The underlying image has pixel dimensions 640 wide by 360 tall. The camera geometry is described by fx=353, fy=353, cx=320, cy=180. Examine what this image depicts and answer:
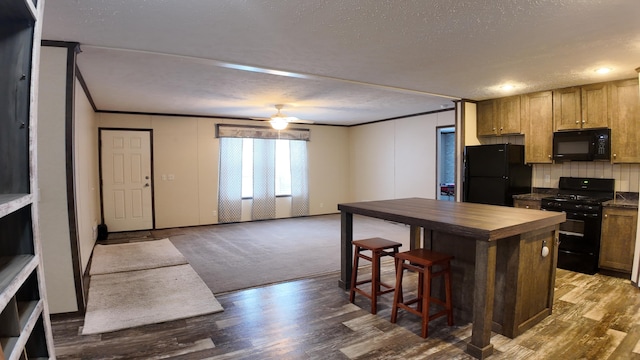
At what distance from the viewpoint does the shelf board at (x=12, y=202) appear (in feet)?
2.55

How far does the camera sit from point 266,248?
5434mm

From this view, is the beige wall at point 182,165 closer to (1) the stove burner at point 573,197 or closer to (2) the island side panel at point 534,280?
(1) the stove burner at point 573,197

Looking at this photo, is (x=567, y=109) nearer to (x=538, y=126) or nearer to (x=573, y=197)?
(x=538, y=126)

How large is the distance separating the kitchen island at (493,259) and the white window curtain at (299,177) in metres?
5.26

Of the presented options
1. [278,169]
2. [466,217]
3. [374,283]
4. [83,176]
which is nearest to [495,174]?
[466,217]

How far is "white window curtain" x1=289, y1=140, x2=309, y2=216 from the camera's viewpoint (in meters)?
8.48

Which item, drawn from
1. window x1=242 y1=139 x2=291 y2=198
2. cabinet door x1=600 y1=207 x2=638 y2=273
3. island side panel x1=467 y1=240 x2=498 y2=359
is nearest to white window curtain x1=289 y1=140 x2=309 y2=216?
window x1=242 y1=139 x2=291 y2=198

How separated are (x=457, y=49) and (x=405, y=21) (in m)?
0.87

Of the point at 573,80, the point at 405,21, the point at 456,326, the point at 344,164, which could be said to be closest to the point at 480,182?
the point at 573,80

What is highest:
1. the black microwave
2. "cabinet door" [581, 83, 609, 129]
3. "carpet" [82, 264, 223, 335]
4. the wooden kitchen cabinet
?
"cabinet door" [581, 83, 609, 129]

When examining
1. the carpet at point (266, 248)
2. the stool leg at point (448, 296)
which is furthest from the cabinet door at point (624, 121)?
the stool leg at point (448, 296)

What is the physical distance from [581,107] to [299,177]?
5659 millimetres

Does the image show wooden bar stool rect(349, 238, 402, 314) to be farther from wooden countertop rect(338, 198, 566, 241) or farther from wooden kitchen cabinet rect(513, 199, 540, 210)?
wooden kitchen cabinet rect(513, 199, 540, 210)

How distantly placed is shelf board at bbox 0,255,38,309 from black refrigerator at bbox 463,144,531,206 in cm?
516
